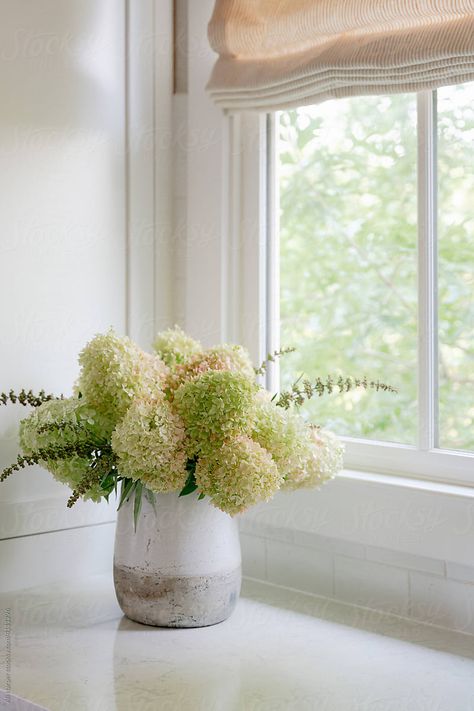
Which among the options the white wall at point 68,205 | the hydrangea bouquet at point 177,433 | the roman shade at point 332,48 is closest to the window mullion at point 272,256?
the roman shade at point 332,48

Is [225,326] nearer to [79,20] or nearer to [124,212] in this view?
[124,212]

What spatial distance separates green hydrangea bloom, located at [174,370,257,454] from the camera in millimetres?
1310

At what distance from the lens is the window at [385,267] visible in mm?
1538

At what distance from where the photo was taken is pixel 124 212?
1824mm

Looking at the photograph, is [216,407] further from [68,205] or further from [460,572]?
[68,205]

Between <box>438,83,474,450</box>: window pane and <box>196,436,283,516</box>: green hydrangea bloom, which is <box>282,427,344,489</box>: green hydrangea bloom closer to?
<box>196,436,283,516</box>: green hydrangea bloom

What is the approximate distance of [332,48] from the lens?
157cm

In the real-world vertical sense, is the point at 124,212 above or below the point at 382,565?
above

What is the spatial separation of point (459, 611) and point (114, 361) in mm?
709

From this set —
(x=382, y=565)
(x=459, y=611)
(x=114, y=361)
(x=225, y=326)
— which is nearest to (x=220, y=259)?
(x=225, y=326)

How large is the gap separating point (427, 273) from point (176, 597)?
0.71m

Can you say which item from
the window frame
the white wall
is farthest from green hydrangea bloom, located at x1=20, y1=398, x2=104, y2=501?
the window frame

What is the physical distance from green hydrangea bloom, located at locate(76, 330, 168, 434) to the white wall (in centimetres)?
31

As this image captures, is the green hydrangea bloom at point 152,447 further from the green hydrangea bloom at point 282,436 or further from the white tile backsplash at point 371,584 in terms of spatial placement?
the white tile backsplash at point 371,584
